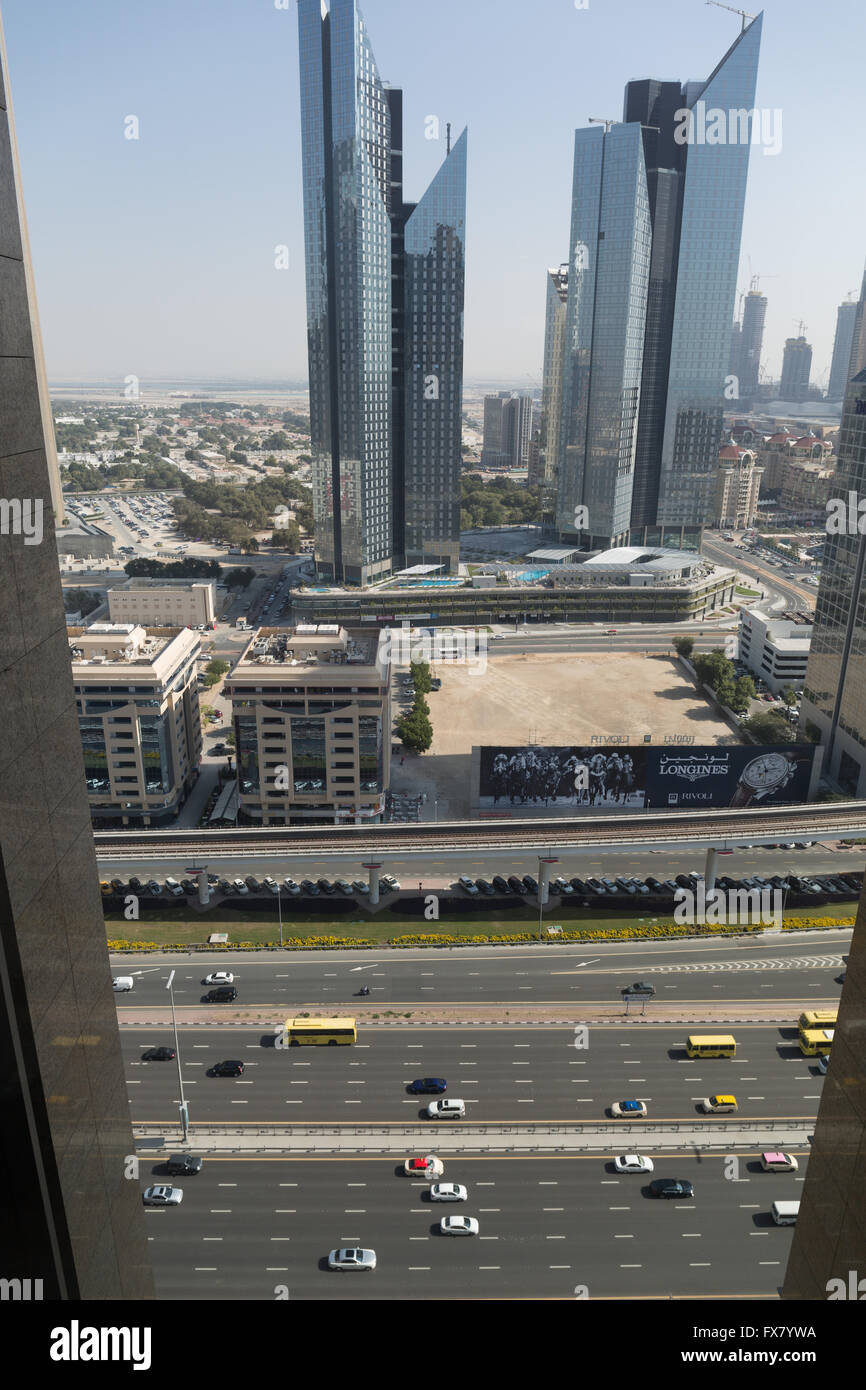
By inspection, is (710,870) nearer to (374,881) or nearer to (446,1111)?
(374,881)

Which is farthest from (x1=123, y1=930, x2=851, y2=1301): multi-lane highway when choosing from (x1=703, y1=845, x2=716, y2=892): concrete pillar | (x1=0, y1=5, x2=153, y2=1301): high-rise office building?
(x1=0, y1=5, x2=153, y2=1301): high-rise office building

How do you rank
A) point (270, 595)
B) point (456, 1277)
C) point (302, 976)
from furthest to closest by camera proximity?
point (270, 595) < point (302, 976) < point (456, 1277)

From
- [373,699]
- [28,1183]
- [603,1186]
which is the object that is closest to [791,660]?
[373,699]

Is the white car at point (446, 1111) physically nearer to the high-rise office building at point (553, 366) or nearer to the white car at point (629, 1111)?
the white car at point (629, 1111)

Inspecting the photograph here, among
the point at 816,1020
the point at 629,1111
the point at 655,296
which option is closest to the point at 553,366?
the point at 655,296

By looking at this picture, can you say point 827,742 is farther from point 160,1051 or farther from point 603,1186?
point 160,1051

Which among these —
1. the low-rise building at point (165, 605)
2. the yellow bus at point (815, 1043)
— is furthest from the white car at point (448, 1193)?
the low-rise building at point (165, 605)
